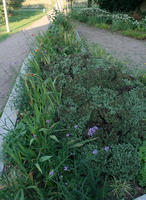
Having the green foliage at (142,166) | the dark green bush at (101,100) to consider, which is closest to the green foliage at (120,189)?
the green foliage at (142,166)

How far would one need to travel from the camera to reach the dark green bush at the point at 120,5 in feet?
39.8

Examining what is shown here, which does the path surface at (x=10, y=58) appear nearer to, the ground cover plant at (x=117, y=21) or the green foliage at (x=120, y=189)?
the green foliage at (x=120, y=189)

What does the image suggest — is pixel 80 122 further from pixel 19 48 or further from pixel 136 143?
pixel 19 48

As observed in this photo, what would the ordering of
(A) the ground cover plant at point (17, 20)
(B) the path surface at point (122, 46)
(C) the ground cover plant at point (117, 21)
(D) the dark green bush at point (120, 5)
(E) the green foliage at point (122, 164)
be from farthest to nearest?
(A) the ground cover plant at point (17, 20) → (D) the dark green bush at point (120, 5) → (C) the ground cover plant at point (117, 21) → (B) the path surface at point (122, 46) → (E) the green foliage at point (122, 164)

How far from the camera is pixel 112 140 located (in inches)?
99.0

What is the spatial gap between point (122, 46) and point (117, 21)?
3.29m

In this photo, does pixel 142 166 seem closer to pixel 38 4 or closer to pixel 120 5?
pixel 120 5

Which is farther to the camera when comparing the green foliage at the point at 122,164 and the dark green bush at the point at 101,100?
the dark green bush at the point at 101,100

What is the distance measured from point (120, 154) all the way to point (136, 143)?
1.02 ft

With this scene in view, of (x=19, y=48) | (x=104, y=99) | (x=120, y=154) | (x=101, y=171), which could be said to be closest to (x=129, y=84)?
(x=104, y=99)

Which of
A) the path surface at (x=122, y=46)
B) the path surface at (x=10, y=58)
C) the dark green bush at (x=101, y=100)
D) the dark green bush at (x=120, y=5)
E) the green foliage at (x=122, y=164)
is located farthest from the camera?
the dark green bush at (x=120, y=5)

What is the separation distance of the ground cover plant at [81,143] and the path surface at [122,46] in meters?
2.24

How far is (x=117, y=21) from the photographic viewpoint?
34.5 feet

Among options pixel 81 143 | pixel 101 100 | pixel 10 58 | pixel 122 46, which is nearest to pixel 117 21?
pixel 122 46
